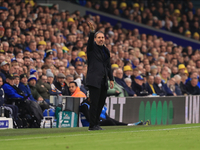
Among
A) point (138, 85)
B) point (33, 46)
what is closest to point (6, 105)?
point (33, 46)

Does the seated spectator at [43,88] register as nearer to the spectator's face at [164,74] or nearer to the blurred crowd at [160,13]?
the spectator's face at [164,74]

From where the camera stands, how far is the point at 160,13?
26.6 m

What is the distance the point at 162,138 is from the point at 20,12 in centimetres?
1076

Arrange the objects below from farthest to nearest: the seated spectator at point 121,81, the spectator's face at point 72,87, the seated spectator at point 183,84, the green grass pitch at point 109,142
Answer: the seated spectator at point 183,84 < the seated spectator at point 121,81 < the spectator's face at point 72,87 < the green grass pitch at point 109,142

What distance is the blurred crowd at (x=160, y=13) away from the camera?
81.5 ft

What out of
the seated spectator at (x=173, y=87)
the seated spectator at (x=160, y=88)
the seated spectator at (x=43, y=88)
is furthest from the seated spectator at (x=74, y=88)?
the seated spectator at (x=173, y=87)

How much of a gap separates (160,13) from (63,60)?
45.0 feet

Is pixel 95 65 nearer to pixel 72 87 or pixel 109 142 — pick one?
pixel 109 142

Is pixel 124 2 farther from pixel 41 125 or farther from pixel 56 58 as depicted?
pixel 41 125

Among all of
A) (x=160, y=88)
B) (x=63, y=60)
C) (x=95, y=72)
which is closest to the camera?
(x=95, y=72)

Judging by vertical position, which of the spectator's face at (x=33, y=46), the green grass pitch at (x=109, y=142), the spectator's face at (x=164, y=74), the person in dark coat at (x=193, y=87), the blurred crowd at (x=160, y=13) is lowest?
the green grass pitch at (x=109, y=142)

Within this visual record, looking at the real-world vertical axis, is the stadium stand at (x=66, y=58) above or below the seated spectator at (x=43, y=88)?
above

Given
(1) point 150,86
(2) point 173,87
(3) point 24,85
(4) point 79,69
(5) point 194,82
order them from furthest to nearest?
(5) point 194,82
(2) point 173,87
(1) point 150,86
(4) point 79,69
(3) point 24,85

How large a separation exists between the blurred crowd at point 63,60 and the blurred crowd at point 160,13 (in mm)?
3505
